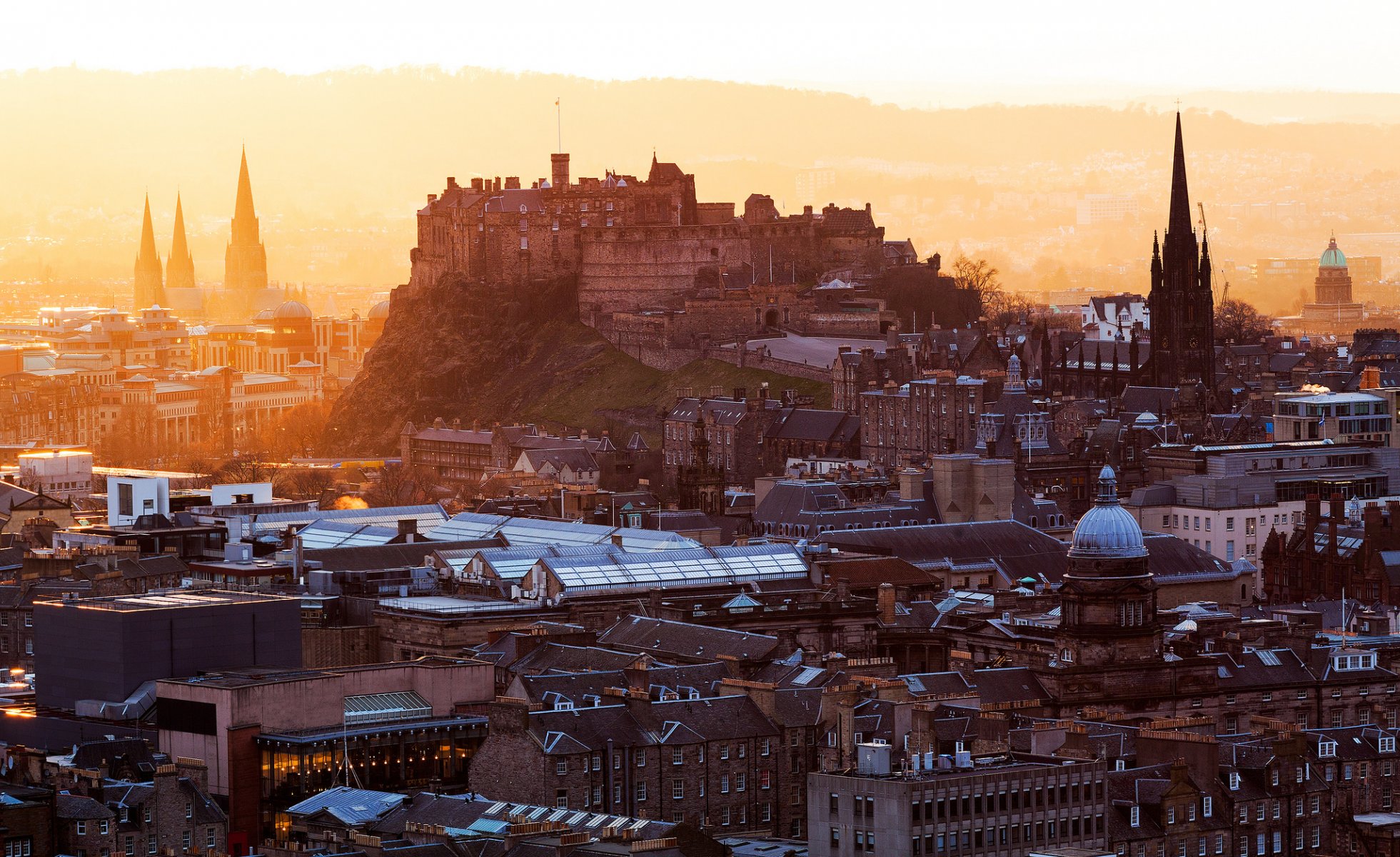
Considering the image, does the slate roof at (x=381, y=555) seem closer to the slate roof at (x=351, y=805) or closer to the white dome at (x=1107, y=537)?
the white dome at (x=1107, y=537)

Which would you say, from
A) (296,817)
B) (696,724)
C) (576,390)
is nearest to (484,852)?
(296,817)

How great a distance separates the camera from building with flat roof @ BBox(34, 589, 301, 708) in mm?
90625

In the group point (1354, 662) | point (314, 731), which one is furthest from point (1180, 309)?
point (314, 731)

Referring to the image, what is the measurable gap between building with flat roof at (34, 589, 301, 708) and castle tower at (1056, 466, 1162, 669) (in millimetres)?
23244

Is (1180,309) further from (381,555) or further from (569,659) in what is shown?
(569,659)

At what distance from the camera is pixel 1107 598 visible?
302 ft

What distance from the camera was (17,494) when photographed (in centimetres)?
15750

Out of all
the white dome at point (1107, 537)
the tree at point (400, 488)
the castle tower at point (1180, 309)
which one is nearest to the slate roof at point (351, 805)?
the white dome at point (1107, 537)

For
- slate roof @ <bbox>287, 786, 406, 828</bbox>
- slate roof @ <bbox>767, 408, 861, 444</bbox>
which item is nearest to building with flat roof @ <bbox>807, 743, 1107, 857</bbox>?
slate roof @ <bbox>287, 786, 406, 828</bbox>

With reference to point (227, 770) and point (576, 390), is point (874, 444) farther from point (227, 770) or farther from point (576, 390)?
point (227, 770)

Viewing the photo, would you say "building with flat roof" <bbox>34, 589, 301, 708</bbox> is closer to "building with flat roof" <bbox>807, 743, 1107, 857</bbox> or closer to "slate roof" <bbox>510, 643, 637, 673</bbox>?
"slate roof" <bbox>510, 643, 637, 673</bbox>

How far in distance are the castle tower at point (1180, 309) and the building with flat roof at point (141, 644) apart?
90.7 m

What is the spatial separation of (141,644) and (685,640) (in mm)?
16134

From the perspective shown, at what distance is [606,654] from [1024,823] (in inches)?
851
